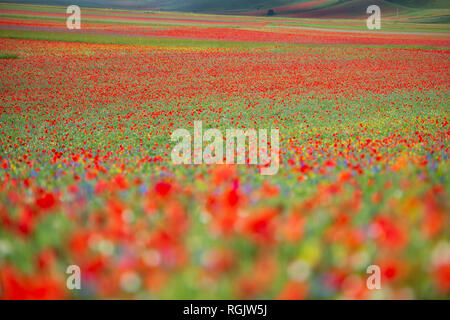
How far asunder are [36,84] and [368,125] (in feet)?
63.0

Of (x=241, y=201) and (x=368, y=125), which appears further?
(x=368, y=125)

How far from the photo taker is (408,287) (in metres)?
2.00

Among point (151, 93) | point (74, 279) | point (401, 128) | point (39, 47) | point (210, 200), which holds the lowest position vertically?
point (74, 279)

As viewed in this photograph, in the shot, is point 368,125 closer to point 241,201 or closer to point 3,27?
point 241,201

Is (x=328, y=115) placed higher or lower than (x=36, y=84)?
lower

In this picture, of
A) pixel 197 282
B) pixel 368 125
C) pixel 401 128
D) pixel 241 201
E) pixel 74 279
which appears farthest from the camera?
pixel 368 125

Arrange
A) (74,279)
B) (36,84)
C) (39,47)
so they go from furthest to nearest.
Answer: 1. (39,47)
2. (36,84)
3. (74,279)

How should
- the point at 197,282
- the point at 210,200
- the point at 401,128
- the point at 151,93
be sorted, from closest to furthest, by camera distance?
1. the point at 197,282
2. the point at 210,200
3. the point at 401,128
4. the point at 151,93

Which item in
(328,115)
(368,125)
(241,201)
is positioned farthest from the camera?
(328,115)

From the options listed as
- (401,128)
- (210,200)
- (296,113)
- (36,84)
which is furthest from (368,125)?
(36,84)

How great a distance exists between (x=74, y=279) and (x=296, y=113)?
1335 cm

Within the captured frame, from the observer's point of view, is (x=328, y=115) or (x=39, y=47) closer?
(x=328, y=115)

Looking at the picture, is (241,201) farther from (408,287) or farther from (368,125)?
(368,125)
